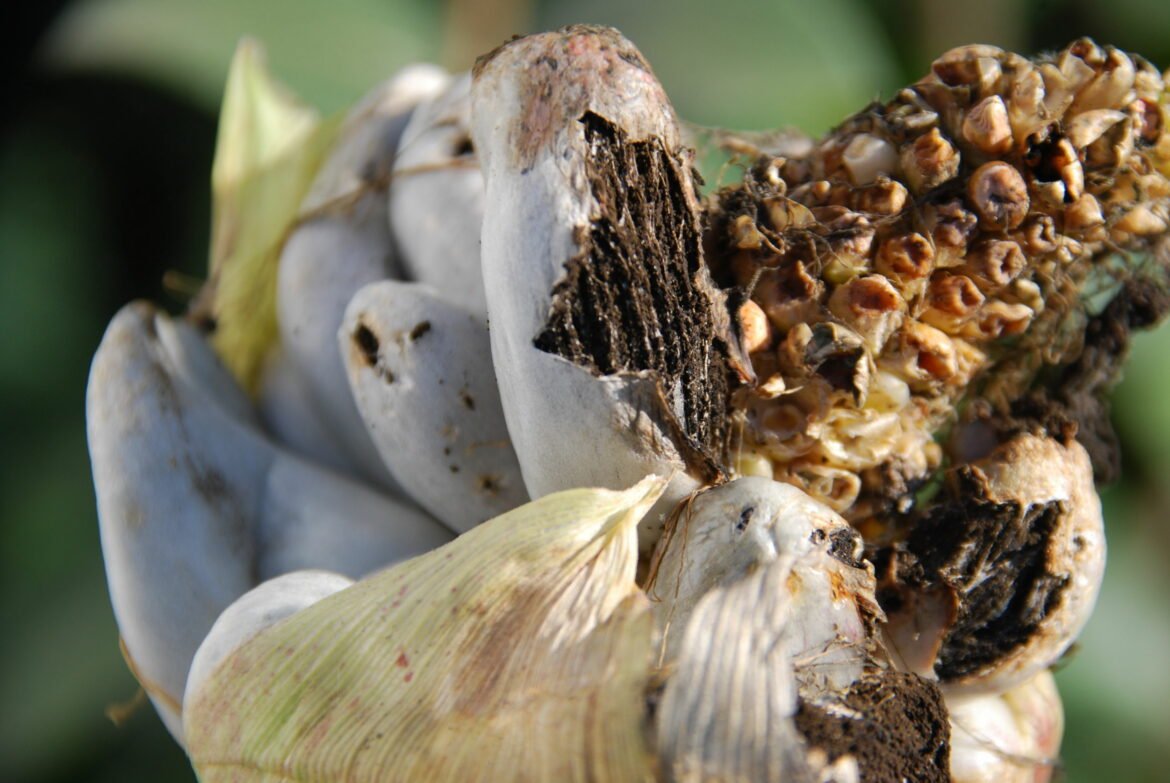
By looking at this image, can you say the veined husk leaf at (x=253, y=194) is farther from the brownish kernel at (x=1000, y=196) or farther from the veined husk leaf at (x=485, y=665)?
the brownish kernel at (x=1000, y=196)

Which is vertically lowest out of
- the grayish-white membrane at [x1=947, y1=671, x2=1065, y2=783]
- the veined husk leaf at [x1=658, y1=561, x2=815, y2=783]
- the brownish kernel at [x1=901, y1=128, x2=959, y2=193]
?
the grayish-white membrane at [x1=947, y1=671, x2=1065, y2=783]

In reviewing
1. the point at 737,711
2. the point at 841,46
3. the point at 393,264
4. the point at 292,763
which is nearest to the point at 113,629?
the point at 393,264

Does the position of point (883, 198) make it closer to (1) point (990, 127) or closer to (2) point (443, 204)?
(1) point (990, 127)

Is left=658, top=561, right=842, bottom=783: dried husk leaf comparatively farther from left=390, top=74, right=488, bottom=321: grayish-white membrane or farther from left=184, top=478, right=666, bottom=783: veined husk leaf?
left=390, top=74, right=488, bottom=321: grayish-white membrane

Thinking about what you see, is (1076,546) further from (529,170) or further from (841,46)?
(841,46)

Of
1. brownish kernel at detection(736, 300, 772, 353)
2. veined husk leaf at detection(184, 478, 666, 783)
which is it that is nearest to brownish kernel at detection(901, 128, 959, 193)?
brownish kernel at detection(736, 300, 772, 353)

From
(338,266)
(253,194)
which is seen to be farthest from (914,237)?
(253,194)
